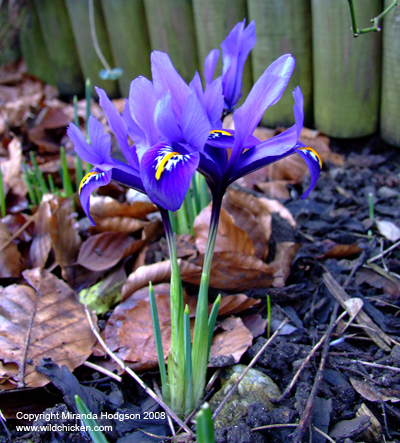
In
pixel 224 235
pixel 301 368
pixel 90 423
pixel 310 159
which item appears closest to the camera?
pixel 90 423

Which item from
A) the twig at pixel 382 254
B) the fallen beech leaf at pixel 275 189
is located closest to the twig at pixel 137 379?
the twig at pixel 382 254

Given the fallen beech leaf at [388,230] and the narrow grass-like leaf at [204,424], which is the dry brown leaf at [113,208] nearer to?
the fallen beech leaf at [388,230]

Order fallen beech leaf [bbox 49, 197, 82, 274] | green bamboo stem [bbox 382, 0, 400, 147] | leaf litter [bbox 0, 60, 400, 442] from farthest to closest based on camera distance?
green bamboo stem [bbox 382, 0, 400, 147] → fallen beech leaf [bbox 49, 197, 82, 274] → leaf litter [bbox 0, 60, 400, 442]

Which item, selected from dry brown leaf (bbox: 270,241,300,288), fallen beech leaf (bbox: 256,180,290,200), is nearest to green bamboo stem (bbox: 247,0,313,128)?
fallen beech leaf (bbox: 256,180,290,200)

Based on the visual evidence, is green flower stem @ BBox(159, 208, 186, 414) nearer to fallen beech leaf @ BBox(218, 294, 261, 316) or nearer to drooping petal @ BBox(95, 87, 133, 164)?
drooping petal @ BBox(95, 87, 133, 164)

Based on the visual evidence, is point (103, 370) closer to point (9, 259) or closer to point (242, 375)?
point (242, 375)

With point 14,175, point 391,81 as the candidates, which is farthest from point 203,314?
point 391,81
